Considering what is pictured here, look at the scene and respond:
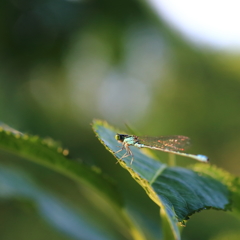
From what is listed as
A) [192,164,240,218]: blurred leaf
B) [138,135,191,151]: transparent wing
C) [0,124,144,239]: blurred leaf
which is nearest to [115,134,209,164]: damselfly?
[138,135,191,151]: transparent wing

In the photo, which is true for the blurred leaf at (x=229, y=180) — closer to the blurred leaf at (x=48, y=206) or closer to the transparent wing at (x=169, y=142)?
the transparent wing at (x=169, y=142)

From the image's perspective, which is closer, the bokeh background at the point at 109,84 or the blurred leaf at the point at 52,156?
the blurred leaf at the point at 52,156

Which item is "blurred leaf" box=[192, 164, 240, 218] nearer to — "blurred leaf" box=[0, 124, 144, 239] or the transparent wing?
"blurred leaf" box=[0, 124, 144, 239]

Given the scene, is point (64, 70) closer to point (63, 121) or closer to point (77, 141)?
point (63, 121)

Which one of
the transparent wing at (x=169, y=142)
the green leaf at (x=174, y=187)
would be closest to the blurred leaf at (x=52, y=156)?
the green leaf at (x=174, y=187)

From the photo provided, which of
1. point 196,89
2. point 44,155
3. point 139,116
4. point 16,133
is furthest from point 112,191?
point 139,116

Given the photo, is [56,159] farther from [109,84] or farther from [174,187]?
[109,84]
